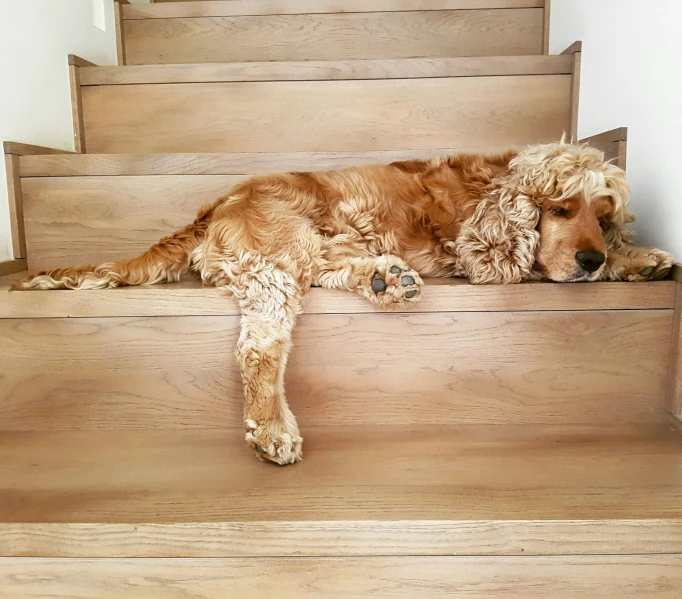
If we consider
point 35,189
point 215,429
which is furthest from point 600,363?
point 35,189

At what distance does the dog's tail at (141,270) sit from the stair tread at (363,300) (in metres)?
0.06

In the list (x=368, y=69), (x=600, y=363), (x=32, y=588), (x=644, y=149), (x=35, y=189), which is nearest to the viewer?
(x=32, y=588)

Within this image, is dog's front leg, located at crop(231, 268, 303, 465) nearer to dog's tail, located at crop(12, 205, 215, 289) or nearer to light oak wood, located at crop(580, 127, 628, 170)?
dog's tail, located at crop(12, 205, 215, 289)

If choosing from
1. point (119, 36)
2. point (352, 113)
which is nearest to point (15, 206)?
point (119, 36)

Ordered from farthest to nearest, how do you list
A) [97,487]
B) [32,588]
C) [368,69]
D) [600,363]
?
[368,69], [600,363], [97,487], [32,588]

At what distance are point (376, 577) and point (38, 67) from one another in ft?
6.71

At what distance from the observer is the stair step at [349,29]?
239 centimetres

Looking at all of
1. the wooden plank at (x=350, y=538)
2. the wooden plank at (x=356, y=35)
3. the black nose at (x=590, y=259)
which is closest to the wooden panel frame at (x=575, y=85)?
the wooden plank at (x=356, y=35)

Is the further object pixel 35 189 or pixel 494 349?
pixel 35 189

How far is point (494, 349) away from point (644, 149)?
2.62 ft

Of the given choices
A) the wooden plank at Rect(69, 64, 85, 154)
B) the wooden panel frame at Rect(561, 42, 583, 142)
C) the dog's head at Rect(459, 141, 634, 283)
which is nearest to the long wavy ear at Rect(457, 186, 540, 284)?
the dog's head at Rect(459, 141, 634, 283)

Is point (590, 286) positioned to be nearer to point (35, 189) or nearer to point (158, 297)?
point (158, 297)

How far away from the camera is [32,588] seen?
98 centimetres

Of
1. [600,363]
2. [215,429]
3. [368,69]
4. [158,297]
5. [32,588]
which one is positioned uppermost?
[368,69]
